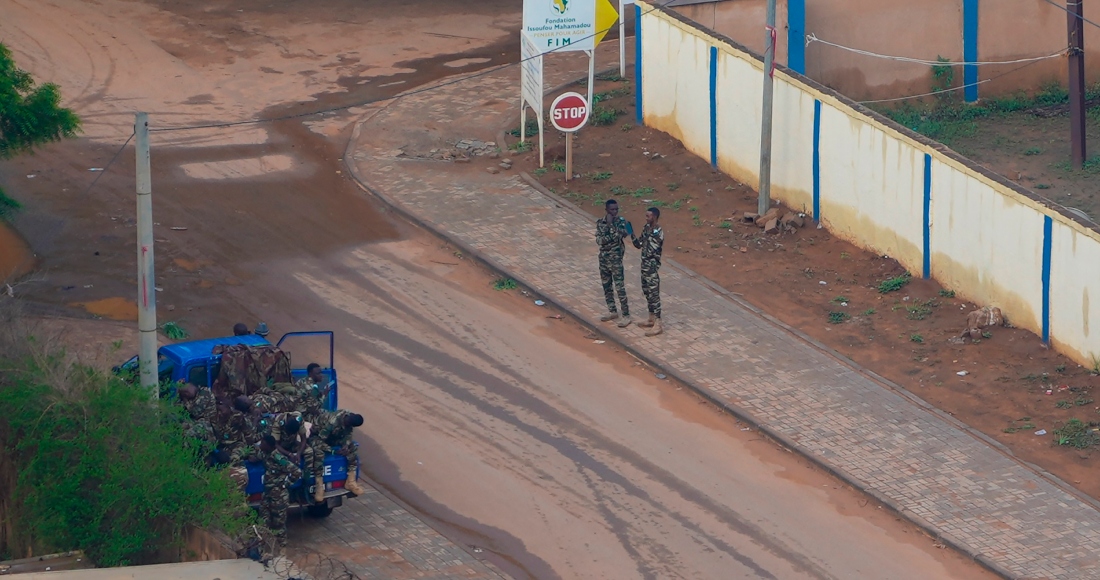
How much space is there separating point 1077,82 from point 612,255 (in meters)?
9.98

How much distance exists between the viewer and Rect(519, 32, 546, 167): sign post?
2419 centimetres

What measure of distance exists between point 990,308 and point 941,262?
4.11 ft

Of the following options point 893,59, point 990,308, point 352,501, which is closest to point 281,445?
point 352,501

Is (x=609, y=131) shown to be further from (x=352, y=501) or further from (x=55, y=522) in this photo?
(x=55, y=522)

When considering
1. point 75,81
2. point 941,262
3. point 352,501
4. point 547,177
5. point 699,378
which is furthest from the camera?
point 75,81

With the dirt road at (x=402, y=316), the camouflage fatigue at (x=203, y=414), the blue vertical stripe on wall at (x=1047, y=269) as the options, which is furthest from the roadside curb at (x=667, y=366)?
the camouflage fatigue at (x=203, y=414)

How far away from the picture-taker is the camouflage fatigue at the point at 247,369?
14.8 m

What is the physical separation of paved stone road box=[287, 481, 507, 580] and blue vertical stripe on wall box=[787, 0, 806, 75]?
581 inches

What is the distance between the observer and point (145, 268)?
46.4 feet

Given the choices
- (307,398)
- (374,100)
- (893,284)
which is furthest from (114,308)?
(893,284)

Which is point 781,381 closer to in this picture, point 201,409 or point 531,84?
point 201,409

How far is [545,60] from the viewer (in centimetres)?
2977

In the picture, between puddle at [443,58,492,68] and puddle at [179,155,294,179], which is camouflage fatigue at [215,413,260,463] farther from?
puddle at [443,58,492,68]

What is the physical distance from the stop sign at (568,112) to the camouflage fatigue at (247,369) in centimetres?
906
